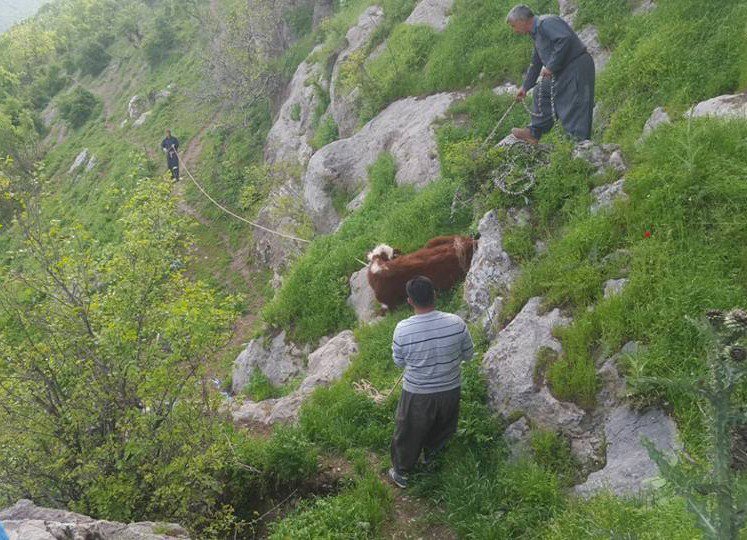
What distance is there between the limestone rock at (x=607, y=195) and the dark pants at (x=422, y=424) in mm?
2723

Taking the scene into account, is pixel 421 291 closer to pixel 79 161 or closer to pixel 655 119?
pixel 655 119

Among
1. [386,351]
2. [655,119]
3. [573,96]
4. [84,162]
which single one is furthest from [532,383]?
[84,162]

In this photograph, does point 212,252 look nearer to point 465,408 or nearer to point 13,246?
point 13,246

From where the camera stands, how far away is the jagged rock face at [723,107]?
6.36 metres

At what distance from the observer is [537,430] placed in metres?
5.10

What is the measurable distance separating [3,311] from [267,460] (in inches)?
120

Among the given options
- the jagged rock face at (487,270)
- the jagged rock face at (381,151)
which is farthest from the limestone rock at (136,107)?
the jagged rock face at (487,270)

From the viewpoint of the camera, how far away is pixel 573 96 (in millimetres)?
7406

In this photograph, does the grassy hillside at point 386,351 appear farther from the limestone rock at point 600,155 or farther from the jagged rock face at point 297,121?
the jagged rock face at point 297,121

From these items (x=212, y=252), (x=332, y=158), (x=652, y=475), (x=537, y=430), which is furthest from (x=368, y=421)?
(x=212, y=252)

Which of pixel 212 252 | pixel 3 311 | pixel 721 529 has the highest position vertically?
pixel 3 311

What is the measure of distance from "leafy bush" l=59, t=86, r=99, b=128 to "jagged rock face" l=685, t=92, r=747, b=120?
121ft

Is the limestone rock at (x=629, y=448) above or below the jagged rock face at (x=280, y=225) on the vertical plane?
above

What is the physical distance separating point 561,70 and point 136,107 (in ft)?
98.7
